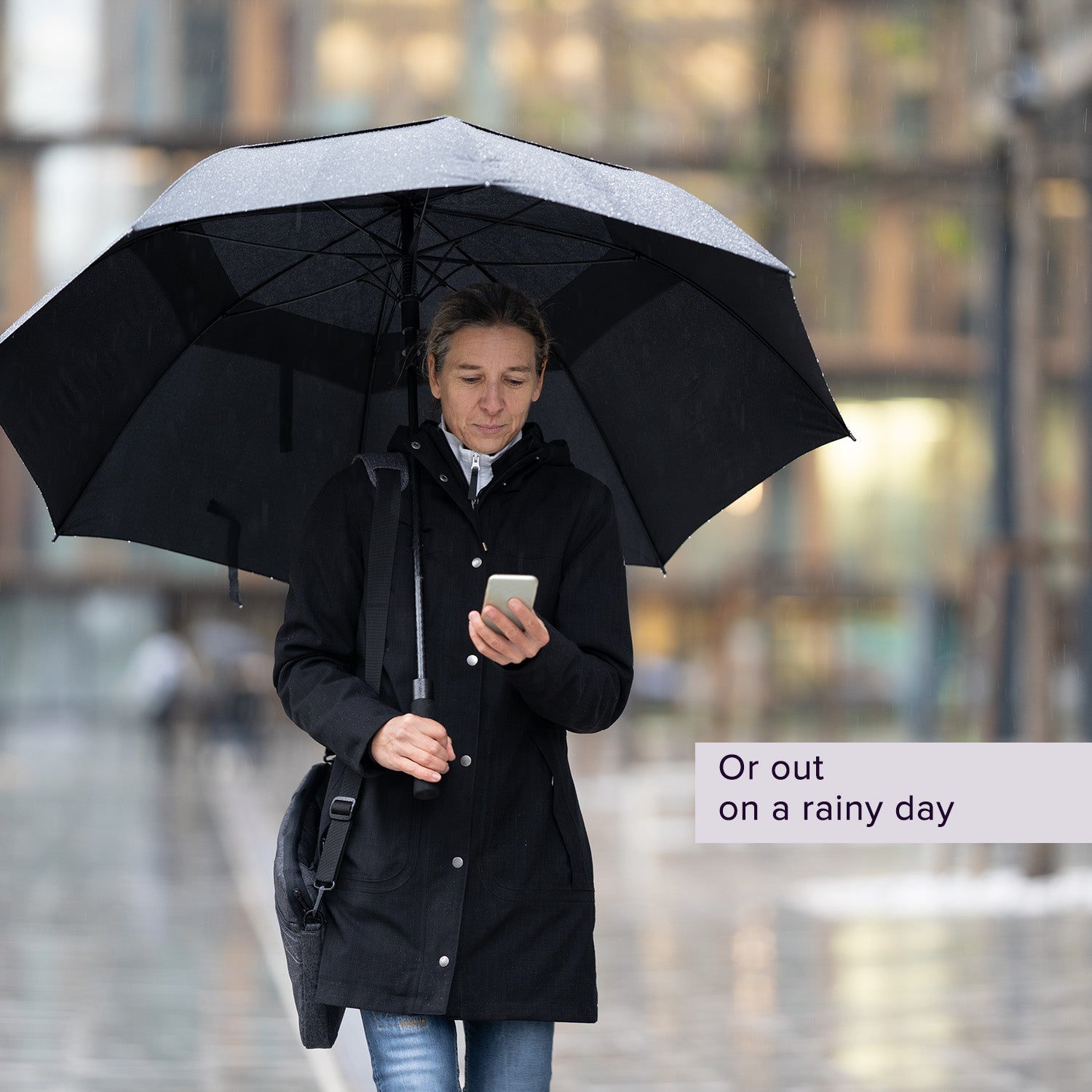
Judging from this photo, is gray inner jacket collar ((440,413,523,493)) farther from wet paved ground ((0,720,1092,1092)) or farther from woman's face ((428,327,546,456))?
wet paved ground ((0,720,1092,1092))

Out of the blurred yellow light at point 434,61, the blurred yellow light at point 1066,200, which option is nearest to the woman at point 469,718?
the blurred yellow light at point 1066,200

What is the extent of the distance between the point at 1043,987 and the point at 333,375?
18.7ft

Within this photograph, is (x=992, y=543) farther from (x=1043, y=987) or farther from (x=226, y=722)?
(x=226, y=722)

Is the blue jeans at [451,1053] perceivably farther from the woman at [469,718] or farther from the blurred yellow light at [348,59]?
the blurred yellow light at [348,59]

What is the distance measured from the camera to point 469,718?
3.15 meters

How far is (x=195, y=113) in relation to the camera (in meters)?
42.7

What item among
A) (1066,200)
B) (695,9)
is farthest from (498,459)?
(695,9)

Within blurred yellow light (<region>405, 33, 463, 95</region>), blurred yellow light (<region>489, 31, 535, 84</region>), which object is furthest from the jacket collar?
blurred yellow light (<region>405, 33, 463, 95</region>)

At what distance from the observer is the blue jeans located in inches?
125

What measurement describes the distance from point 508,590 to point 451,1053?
817 millimetres

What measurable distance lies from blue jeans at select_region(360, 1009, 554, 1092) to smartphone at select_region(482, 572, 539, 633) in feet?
2.31

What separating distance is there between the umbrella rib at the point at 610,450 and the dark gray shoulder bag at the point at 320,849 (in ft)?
2.64

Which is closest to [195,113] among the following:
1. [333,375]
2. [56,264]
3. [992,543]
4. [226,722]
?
[56,264]

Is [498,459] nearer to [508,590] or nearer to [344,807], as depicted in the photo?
[508,590]
